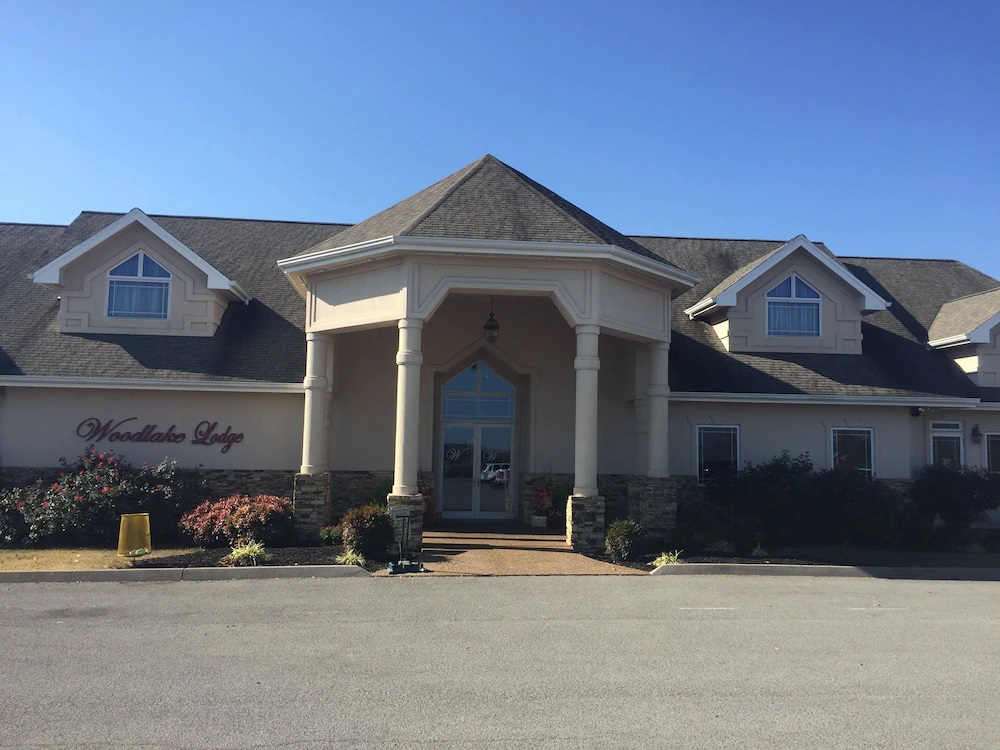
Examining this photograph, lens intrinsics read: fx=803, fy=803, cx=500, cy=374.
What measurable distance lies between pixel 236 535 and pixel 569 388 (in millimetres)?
8054

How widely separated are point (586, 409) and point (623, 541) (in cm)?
249

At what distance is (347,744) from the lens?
5.31 meters

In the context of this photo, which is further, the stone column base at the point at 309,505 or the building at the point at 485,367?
the building at the point at 485,367

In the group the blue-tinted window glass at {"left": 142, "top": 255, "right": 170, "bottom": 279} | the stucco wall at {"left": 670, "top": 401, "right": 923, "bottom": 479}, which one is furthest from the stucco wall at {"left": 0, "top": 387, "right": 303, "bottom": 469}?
the stucco wall at {"left": 670, "top": 401, "right": 923, "bottom": 479}

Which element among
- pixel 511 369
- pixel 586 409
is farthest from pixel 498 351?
pixel 586 409

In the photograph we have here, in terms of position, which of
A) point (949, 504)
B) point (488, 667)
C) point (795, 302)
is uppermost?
point (795, 302)

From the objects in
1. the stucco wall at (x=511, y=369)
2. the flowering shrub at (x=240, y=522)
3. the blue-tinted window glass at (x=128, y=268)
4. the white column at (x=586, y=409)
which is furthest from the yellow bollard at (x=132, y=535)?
the white column at (x=586, y=409)

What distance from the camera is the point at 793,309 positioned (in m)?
19.4

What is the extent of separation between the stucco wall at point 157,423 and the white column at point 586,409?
635 centimetres

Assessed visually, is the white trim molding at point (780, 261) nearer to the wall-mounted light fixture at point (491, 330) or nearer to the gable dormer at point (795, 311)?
the gable dormer at point (795, 311)

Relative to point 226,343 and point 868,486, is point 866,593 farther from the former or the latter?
point 226,343

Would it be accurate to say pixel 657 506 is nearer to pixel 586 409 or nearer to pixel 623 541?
pixel 623 541

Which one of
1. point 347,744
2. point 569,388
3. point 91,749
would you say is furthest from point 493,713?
point 569,388

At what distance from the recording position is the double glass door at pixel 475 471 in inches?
732
